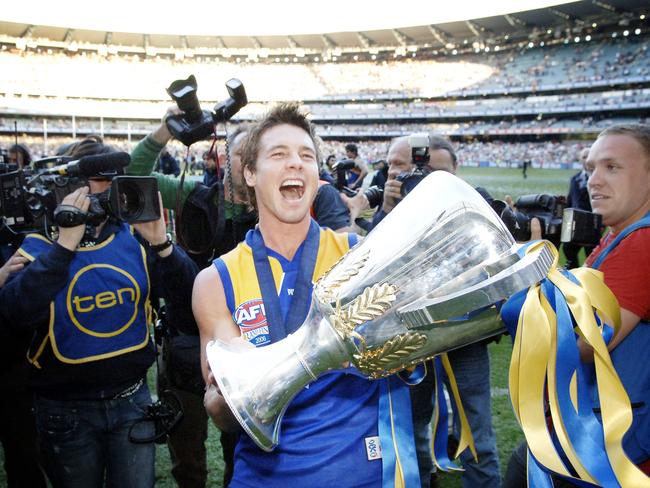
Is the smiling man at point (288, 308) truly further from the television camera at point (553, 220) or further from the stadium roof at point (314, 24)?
the stadium roof at point (314, 24)

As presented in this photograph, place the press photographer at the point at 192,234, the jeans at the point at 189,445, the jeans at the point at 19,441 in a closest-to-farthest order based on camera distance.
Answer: the press photographer at the point at 192,234
the jeans at the point at 19,441
the jeans at the point at 189,445

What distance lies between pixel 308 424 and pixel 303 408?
5cm

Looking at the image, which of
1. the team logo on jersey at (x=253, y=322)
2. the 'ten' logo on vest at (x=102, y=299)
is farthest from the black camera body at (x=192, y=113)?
the team logo on jersey at (x=253, y=322)

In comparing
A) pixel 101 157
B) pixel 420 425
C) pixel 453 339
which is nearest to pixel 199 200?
pixel 101 157

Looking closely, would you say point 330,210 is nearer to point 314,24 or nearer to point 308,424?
point 308,424

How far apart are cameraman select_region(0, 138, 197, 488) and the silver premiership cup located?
3.70 ft

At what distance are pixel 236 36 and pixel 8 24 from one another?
67.4 ft

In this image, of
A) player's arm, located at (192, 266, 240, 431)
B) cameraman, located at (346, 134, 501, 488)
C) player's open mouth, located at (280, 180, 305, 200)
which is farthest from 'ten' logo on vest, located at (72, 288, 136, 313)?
cameraman, located at (346, 134, 501, 488)

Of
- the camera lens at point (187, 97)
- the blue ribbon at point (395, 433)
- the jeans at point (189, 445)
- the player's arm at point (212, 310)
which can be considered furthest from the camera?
the jeans at point (189, 445)

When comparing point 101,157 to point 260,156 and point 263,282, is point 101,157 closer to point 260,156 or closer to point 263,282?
point 260,156

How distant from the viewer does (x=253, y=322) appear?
148 centimetres

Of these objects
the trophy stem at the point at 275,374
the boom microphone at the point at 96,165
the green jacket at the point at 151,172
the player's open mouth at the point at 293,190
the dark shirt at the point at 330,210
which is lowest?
the trophy stem at the point at 275,374

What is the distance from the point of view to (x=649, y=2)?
37938 millimetres

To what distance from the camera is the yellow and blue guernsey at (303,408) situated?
1398 mm
